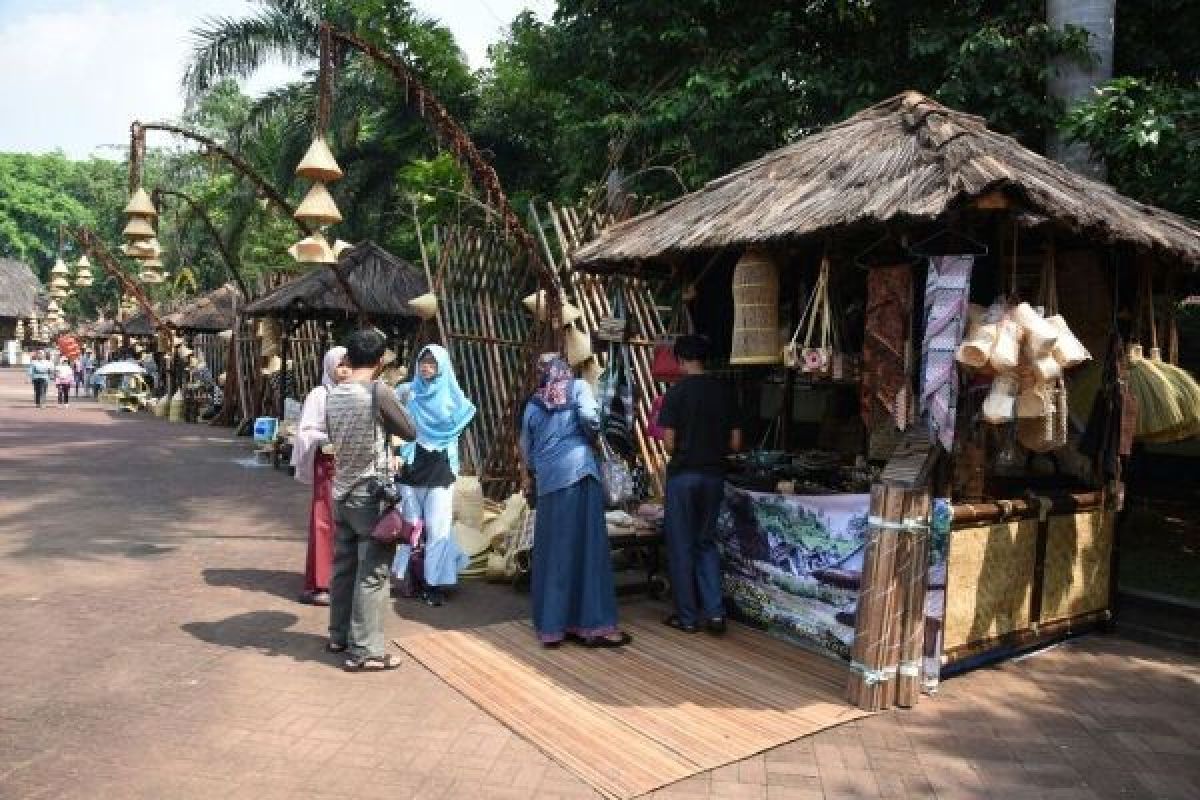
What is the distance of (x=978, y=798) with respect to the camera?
3.31 meters

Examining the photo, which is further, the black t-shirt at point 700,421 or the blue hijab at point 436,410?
the blue hijab at point 436,410

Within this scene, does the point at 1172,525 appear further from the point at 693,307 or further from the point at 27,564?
the point at 27,564

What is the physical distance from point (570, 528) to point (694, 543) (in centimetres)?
78

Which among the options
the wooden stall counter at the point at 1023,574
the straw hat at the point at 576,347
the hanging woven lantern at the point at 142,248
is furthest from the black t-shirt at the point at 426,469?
the hanging woven lantern at the point at 142,248

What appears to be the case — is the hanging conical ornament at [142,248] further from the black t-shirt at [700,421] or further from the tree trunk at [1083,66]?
the tree trunk at [1083,66]

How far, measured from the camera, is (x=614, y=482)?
6.17 m

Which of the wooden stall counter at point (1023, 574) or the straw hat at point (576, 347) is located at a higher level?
the straw hat at point (576, 347)

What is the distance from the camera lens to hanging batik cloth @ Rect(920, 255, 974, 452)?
13.3 feet

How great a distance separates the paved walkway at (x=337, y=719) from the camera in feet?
10.7

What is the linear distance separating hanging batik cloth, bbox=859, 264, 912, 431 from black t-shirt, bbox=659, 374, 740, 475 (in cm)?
81

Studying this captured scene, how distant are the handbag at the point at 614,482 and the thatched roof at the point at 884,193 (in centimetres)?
140

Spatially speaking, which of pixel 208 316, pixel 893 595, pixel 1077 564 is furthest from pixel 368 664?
pixel 208 316

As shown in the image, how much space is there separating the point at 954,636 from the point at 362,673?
302cm

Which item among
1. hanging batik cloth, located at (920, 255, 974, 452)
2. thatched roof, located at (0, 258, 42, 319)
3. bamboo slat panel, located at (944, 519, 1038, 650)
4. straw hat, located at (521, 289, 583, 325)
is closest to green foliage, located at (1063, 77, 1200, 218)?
hanging batik cloth, located at (920, 255, 974, 452)
